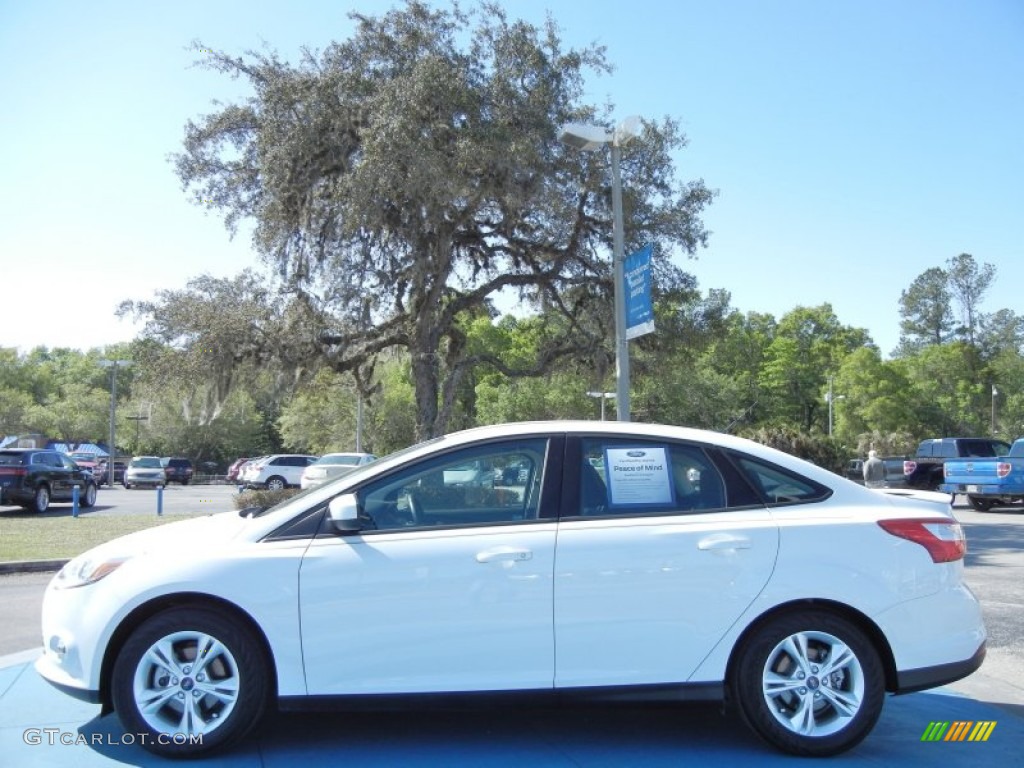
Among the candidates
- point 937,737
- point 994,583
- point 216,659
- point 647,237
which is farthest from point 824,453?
point 216,659

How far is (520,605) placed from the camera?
410 centimetres

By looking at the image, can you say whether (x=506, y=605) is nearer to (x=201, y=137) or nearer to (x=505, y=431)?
(x=505, y=431)

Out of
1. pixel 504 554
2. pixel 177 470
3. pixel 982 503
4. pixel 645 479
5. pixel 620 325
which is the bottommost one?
pixel 982 503

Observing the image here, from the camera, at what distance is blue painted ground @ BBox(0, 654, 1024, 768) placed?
4152mm

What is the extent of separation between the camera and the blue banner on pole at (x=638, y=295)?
32.9ft

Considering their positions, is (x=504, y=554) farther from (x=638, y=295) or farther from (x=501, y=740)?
(x=638, y=295)

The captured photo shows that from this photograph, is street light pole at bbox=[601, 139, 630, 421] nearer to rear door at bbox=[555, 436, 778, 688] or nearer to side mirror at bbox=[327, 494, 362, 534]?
rear door at bbox=[555, 436, 778, 688]

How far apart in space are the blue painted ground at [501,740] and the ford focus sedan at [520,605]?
0.25 meters

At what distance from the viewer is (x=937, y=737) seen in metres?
4.62

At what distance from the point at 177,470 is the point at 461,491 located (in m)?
47.6

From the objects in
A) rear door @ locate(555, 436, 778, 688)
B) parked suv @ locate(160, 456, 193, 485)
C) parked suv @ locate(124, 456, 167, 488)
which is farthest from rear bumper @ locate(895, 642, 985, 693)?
parked suv @ locate(160, 456, 193, 485)

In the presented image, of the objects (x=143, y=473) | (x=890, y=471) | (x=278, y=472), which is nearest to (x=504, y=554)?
(x=890, y=471)

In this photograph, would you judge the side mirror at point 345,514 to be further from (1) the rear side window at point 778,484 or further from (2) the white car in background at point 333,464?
(2) the white car in background at point 333,464

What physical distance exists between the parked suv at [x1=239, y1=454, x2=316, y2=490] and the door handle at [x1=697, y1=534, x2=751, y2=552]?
30.5 m
